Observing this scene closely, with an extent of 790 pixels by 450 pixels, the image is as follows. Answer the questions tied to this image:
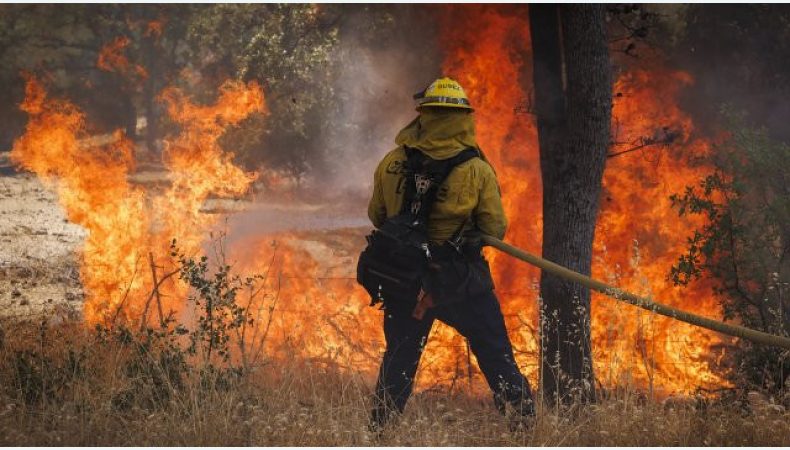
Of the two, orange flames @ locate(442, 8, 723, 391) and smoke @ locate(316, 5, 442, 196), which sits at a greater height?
smoke @ locate(316, 5, 442, 196)

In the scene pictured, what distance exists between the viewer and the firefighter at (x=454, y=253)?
5.04m

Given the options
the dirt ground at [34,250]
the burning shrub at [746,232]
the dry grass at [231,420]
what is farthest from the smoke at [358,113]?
the dry grass at [231,420]

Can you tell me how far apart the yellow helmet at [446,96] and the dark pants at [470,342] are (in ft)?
3.77

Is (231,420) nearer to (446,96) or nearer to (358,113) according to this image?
(446,96)

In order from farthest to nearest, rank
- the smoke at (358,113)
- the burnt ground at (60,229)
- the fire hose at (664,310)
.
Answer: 1. the smoke at (358,113)
2. the burnt ground at (60,229)
3. the fire hose at (664,310)

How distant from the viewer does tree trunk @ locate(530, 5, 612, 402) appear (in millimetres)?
6277

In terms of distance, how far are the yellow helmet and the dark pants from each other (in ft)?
3.77

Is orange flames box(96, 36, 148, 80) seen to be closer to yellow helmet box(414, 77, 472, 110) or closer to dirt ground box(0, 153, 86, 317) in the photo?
dirt ground box(0, 153, 86, 317)

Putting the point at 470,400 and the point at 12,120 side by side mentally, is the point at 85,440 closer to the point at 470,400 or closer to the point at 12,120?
the point at 470,400

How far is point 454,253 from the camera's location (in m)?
5.16

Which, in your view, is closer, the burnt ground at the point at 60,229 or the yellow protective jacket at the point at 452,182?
the yellow protective jacket at the point at 452,182

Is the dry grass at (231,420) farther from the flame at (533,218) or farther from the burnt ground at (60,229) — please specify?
the flame at (533,218)

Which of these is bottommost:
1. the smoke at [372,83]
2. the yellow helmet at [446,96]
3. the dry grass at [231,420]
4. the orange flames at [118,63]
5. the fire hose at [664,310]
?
the dry grass at [231,420]

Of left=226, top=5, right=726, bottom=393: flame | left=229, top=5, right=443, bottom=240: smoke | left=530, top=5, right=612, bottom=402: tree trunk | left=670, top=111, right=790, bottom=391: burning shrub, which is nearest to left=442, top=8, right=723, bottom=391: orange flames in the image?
left=226, top=5, right=726, bottom=393: flame
